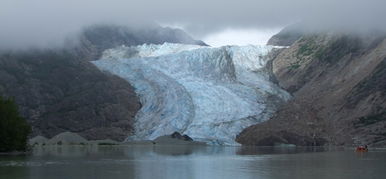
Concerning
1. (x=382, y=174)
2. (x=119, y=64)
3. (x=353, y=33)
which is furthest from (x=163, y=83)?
(x=382, y=174)

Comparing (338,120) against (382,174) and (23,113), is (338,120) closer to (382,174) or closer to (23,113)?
(23,113)

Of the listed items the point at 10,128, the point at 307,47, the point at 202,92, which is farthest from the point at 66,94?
the point at 307,47

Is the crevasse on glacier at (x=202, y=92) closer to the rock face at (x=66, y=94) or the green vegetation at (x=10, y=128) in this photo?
the rock face at (x=66, y=94)

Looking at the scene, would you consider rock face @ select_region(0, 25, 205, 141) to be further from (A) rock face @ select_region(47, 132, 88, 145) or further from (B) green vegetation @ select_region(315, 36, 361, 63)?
(B) green vegetation @ select_region(315, 36, 361, 63)

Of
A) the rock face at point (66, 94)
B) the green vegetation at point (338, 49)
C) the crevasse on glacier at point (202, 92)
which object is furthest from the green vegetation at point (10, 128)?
the green vegetation at point (338, 49)

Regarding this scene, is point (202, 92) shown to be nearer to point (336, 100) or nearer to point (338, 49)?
point (336, 100)
